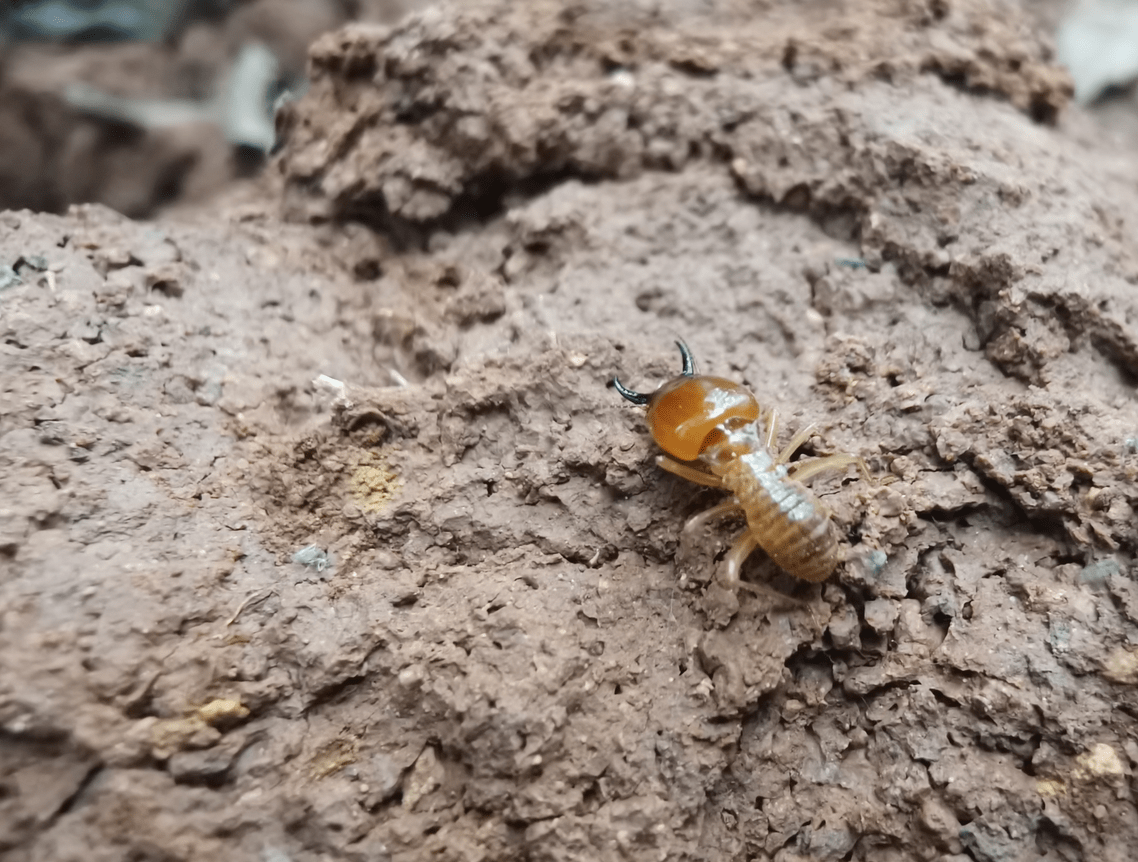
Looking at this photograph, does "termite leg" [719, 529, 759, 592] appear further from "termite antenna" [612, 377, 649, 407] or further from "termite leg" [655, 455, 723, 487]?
"termite antenna" [612, 377, 649, 407]

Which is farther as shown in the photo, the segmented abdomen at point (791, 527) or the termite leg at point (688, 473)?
the termite leg at point (688, 473)

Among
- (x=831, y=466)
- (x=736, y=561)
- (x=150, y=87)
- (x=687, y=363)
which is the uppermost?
(x=150, y=87)

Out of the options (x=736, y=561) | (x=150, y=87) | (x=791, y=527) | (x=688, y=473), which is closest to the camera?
(x=791, y=527)

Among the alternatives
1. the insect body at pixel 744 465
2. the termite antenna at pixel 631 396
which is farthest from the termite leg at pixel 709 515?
the termite antenna at pixel 631 396

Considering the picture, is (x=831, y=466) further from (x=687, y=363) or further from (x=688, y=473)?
(x=687, y=363)

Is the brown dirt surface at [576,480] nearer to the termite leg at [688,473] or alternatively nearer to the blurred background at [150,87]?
the termite leg at [688,473]

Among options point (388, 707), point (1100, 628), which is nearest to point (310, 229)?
point (388, 707)

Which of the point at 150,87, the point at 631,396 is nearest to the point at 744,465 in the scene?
the point at 631,396
